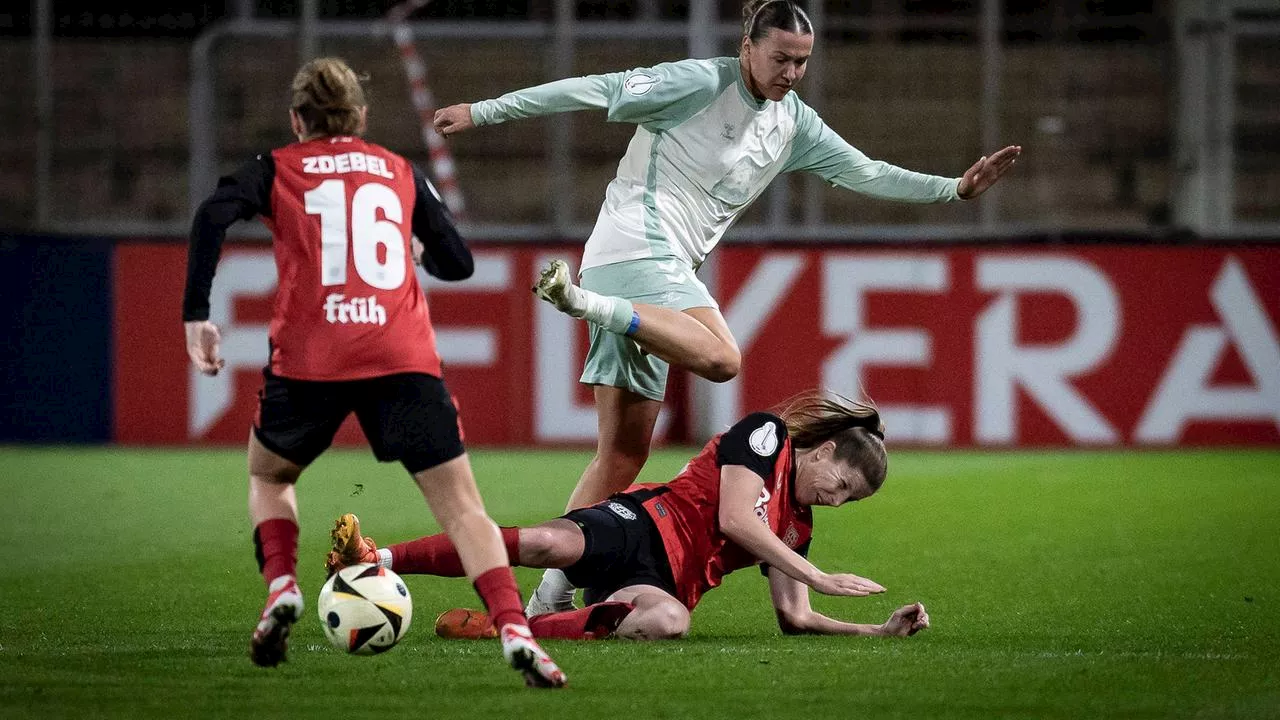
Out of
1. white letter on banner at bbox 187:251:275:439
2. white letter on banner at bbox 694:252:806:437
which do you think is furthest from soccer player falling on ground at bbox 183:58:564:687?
white letter on banner at bbox 694:252:806:437

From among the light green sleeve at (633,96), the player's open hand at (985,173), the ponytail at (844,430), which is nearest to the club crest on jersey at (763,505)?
the ponytail at (844,430)

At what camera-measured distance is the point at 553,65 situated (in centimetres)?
1449

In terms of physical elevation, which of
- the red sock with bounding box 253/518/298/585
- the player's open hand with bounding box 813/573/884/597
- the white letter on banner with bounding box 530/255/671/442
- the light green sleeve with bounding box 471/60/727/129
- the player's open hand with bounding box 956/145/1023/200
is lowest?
the white letter on banner with bounding box 530/255/671/442

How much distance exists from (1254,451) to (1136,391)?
1.02 m

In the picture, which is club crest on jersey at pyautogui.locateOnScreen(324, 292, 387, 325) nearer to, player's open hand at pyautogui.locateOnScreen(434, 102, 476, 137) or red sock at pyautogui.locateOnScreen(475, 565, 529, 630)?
red sock at pyautogui.locateOnScreen(475, 565, 529, 630)

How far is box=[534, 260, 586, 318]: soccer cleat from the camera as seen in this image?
5719 mm

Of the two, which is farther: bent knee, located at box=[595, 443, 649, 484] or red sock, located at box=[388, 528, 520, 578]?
bent knee, located at box=[595, 443, 649, 484]

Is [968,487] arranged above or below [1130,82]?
below

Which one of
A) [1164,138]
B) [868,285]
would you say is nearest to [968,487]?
[868,285]

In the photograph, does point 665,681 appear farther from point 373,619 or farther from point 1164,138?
point 1164,138

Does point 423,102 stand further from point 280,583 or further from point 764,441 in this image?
point 280,583

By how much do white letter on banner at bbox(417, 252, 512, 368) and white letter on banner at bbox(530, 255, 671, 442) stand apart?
0.87 ft

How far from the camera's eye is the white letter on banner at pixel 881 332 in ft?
47.4

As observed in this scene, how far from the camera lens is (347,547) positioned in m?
5.68
